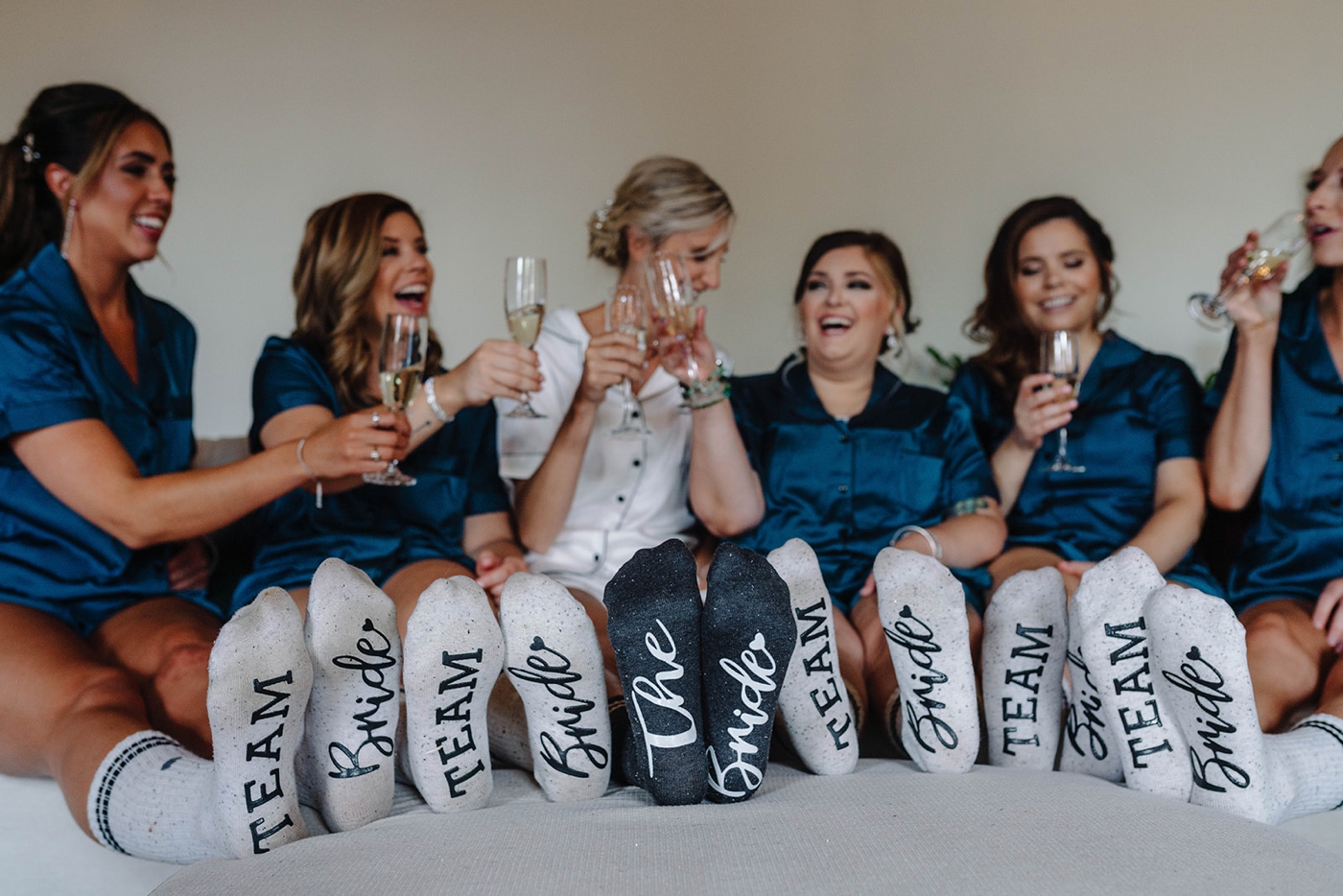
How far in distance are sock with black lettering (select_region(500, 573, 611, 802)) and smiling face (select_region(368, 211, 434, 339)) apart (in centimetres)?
87

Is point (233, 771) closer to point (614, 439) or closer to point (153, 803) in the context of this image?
point (153, 803)

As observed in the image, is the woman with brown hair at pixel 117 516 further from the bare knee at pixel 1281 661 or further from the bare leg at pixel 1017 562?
the bare knee at pixel 1281 661

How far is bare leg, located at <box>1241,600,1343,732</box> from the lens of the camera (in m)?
1.55

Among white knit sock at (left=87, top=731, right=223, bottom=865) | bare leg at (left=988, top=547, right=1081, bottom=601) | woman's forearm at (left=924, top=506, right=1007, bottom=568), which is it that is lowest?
white knit sock at (left=87, top=731, right=223, bottom=865)

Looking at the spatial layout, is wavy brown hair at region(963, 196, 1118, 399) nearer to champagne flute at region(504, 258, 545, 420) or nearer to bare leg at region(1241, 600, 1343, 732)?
bare leg at region(1241, 600, 1343, 732)

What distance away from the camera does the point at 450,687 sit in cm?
121

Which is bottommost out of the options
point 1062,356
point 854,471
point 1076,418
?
point 854,471

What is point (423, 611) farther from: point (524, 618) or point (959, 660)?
point (959, 660)

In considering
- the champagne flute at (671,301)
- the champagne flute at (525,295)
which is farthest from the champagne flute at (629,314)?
the champagne flute at (525,295)

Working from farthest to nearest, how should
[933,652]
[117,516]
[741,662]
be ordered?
[117,516]
[933,652]
[741,662]

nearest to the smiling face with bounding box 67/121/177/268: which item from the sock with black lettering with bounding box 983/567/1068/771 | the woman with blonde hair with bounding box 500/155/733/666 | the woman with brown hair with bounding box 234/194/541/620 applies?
the woman with brown hair with bounding box 234/194/541/620

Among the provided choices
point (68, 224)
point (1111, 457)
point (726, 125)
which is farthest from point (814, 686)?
point (726, 125)

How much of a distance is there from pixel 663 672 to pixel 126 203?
4.08ft

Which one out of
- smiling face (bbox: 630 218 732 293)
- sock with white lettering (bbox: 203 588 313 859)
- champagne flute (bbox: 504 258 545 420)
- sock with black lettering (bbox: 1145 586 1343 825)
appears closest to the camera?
sock with white lettering (bbox: 203 588 313 859)
